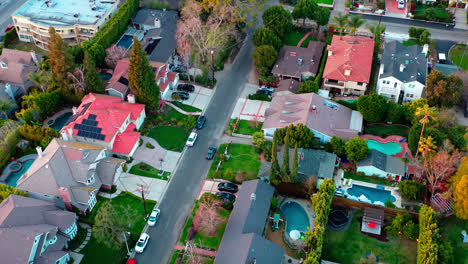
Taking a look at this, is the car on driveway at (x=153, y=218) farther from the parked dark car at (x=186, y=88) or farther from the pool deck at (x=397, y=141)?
the pool deck at (x=397, y=141)

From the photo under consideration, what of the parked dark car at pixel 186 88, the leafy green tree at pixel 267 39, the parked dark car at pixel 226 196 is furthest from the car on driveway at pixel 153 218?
the leafy green tree at pixel 267 39

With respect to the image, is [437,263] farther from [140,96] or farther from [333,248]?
[140,96]

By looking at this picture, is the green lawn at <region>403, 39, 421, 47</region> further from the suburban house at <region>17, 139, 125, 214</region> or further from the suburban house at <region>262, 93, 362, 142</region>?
the suburban house at <region>17, 139, 125, 214</region>

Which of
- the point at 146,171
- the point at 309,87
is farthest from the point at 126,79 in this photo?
the point at 309,87

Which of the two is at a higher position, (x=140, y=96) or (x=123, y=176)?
(x=140, y=96)

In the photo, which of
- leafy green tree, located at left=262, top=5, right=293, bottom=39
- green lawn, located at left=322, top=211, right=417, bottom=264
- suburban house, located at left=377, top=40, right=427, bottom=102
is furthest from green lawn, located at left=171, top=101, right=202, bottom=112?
suburban house, located at left=377, top=40, right=427, bottom=102

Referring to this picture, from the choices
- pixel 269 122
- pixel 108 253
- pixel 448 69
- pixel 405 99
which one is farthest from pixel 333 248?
pixel 448 69

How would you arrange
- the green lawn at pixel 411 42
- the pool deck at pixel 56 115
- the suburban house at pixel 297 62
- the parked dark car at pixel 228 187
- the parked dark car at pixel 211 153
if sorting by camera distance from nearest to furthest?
the parked dark car at pixel 228 187, the parked dark car at pixel 211 153, the pool deck at pixel 56 115, the suburban house at pixel 297 62, the green lawn at pixel 411 42

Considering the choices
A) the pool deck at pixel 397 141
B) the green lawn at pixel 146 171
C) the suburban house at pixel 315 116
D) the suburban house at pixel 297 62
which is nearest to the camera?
the green lawn at pixel 146 171
